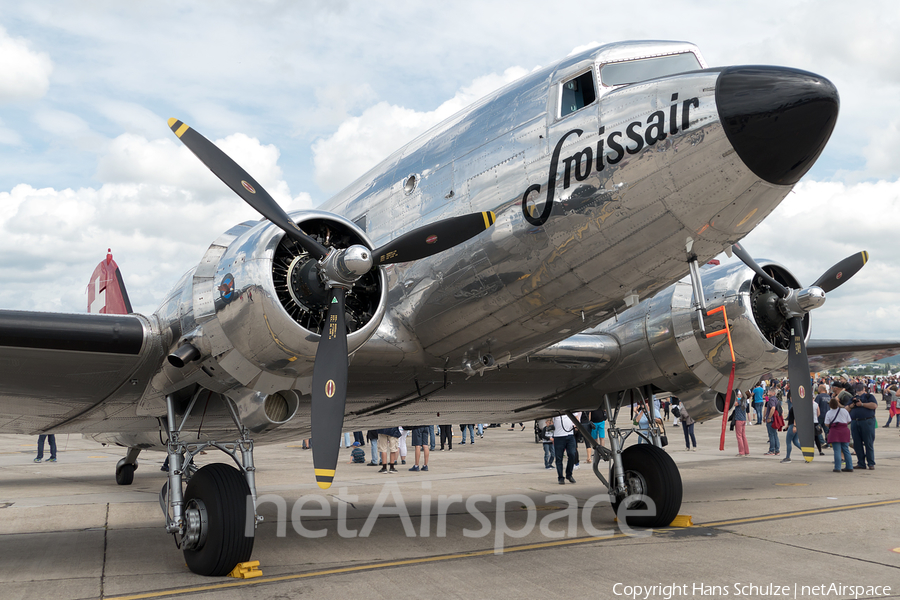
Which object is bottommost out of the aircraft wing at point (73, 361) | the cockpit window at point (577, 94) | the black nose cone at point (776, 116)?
the aircraft wing at point (73, 361)

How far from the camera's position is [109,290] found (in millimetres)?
12406

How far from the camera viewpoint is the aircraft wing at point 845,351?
1083cm

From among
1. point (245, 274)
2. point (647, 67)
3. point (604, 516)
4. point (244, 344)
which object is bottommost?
point (604, 516)

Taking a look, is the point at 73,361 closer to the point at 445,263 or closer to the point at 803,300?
the point at 445,263

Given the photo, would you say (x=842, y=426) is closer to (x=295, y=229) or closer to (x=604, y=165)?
(x=604, y=165)

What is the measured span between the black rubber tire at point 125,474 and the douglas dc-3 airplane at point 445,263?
663 cm

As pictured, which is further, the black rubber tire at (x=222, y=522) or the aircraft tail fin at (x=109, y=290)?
the aircraft tail fin at (x=109, y=290)

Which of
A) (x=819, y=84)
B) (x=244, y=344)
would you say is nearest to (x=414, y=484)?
(x=244, y=344)

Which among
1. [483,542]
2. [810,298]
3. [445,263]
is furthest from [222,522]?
[810,298]

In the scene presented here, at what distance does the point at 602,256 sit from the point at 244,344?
3.20 m

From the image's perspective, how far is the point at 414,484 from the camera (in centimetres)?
1384

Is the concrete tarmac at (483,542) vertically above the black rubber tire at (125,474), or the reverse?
the black rubber tire at (125,474)

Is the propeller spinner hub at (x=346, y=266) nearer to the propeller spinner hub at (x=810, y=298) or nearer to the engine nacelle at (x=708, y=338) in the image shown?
the engine nacelle at (x=708, y=338)

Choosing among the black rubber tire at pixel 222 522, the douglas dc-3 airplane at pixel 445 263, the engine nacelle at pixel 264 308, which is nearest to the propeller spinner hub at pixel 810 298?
the douglas dc-3 airplane at pixel 445 263
